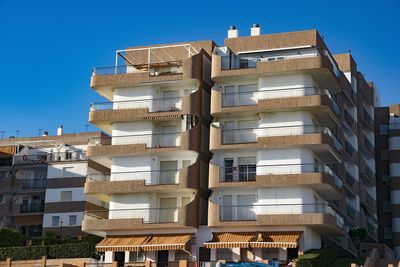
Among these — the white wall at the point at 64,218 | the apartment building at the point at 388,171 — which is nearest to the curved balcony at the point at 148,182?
the white wall at the point at 64,218

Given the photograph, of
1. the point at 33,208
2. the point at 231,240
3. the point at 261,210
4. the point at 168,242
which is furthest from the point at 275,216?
the point at 33,208

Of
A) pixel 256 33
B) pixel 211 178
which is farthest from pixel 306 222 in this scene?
pixel 256 33

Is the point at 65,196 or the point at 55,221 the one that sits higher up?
the point at 65,196

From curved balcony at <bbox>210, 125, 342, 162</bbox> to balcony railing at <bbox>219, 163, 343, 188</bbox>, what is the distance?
1.53 meters

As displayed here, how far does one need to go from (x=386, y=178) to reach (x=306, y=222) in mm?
38891

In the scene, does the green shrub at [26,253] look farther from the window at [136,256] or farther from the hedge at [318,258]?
the hedge at [318,258]

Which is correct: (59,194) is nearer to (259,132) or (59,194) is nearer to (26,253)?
(26,253)

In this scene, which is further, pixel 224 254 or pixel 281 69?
pixel 281 69

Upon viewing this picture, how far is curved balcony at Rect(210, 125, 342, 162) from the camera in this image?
220 feet

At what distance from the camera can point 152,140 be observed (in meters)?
71.4

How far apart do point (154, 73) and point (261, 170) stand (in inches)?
521

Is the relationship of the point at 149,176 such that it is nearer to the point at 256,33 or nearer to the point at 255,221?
the point at 255,221

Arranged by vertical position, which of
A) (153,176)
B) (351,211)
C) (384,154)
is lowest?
(351,211)

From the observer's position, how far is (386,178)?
101000 mm
